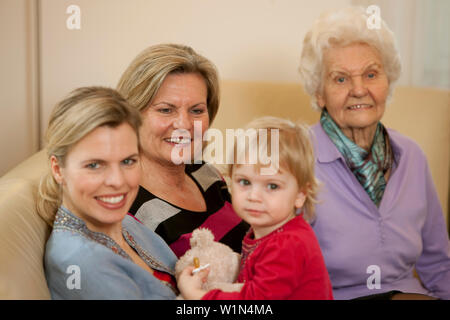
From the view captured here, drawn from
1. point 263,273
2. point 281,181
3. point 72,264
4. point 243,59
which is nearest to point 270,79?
point 243,59

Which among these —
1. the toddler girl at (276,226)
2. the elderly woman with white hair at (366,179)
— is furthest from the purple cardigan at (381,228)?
the toddler girl at (276,226)

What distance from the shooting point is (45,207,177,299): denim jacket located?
873mm

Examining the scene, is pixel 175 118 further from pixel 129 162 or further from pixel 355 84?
pixel 355 84

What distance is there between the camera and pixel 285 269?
96 centimetres

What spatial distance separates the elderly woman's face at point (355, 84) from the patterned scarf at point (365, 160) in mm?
35

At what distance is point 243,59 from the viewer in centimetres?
157

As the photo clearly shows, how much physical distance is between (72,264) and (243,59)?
0.90 metres

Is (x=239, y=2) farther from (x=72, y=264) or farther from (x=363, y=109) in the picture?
(x=72, y=264)

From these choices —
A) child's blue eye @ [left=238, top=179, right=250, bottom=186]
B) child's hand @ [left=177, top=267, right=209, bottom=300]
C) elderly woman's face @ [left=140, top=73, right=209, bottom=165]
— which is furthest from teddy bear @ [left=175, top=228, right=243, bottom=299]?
elderly woman's face @ [left=140, top=73, right=209, bottom=165]

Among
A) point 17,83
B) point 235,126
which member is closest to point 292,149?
point 235,126

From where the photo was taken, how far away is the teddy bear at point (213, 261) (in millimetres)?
1039

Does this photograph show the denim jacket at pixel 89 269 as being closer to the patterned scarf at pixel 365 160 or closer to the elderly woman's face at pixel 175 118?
the elderly woman's face at pixel 175 118

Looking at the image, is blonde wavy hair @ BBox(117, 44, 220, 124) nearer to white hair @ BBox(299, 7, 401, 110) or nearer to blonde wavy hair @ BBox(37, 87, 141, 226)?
blonde wavy hair @ BBox(37, 87, 141, 226)

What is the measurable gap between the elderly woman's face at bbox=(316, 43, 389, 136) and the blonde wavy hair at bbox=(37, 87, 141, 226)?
63cm
